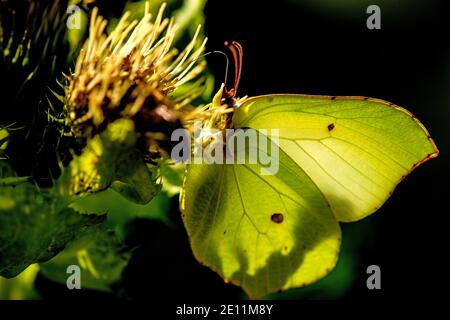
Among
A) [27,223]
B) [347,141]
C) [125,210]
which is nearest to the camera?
[27,223]

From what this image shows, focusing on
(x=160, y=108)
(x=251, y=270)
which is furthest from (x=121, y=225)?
(x=160, y=108)

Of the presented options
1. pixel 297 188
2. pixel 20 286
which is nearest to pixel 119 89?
pixel 297 188

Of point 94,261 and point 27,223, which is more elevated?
point 27,223

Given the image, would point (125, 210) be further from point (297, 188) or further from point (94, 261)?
point (297, 188)

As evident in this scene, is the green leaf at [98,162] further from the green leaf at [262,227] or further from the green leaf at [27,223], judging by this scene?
the green leaf at [262,227]

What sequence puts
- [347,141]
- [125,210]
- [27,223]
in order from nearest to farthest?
1. [27,223]
2. [347,141]
3. [125,210]

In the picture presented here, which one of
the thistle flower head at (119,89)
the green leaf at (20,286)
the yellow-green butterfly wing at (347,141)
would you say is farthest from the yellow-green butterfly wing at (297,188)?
the green leaf at (20,286)

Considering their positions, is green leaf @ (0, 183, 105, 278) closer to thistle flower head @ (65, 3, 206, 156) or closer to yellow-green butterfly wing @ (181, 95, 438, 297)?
thistle flower head @ (65, 3, 206, 156)
